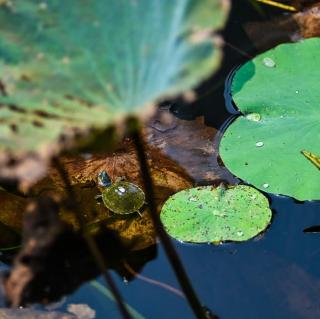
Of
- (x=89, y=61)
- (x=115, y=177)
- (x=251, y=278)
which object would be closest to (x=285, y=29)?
(x=115, y=177)

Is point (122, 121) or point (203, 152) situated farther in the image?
point (203, 152)

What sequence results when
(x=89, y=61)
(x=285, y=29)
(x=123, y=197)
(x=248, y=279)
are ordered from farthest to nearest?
(x=285, y=29), (x=123, y=197), (x=248, y=279), (x=89, y=61)

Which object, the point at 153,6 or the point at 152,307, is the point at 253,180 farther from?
the point at 153,6

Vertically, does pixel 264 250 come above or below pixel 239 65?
below

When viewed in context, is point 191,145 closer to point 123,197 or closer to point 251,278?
point 123,197

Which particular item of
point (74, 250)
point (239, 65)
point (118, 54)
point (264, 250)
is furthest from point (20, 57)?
point (239, 65)

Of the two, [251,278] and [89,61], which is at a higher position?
[89,61]
